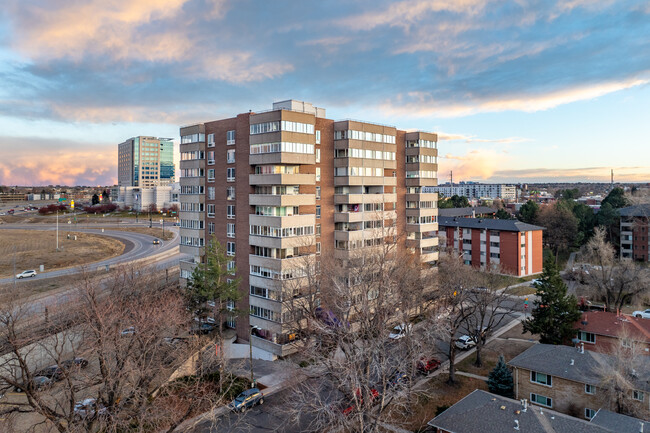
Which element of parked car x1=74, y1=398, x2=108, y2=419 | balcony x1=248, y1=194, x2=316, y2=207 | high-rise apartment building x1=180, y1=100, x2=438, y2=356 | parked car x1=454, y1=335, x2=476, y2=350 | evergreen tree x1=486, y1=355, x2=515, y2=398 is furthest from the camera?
parked car x1=454, y1=335, x2=476, y2=350

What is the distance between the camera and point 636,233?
82.1 m

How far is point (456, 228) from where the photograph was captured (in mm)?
82375

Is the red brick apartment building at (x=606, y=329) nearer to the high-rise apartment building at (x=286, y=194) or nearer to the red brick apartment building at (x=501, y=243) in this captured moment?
the high-rise apartment building at (x=286, y=194)

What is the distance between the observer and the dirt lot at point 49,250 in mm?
74625

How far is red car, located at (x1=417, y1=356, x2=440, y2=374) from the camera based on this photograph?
3500cm

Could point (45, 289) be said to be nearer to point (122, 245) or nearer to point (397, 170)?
point (122, 245)

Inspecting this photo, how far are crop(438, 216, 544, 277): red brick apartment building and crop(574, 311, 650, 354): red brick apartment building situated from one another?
31296mm

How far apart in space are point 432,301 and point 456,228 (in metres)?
44.5

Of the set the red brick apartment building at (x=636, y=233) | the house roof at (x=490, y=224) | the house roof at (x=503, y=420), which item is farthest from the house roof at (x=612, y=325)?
the red brick apartment building at (x=636, y=233)

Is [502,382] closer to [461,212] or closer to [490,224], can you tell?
[490,224]

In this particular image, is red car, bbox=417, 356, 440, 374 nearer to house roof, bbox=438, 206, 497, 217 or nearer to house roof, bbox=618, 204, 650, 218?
house roof, bbox=618, 204, 650, 218

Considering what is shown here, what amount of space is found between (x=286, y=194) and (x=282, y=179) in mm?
1915

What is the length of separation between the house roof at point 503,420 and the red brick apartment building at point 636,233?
72658 millimetres

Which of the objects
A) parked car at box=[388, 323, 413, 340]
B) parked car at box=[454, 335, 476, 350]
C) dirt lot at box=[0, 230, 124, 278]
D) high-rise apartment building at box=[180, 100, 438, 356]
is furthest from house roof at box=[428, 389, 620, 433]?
dirt lot at box=[0, 230, 124, 278]
